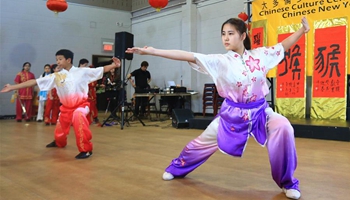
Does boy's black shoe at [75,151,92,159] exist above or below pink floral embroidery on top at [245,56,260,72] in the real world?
below

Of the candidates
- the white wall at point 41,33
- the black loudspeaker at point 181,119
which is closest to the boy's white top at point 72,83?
the black loudspeaker at point 181,119

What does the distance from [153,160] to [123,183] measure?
0.86m

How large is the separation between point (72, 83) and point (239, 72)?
208cm

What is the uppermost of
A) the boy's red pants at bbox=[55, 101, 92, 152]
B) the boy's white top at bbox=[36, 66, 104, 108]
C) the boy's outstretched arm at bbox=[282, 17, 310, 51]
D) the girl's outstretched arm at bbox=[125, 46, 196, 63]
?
the boy's outstretched arm at bbox=[282, 17, 310, 51]

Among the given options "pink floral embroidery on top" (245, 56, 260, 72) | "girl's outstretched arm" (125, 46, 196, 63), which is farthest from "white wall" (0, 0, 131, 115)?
"pink floral embroidery on top" (245, 56, 260, 72)

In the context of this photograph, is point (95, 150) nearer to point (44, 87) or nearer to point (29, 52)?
point (44, 87)

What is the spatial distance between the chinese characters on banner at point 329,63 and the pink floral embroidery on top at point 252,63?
160 inches

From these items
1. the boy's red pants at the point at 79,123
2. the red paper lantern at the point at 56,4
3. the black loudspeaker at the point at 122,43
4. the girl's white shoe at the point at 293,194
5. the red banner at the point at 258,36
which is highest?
the red paper lantern at the point at 56,4

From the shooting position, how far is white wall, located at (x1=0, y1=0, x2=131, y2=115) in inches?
340

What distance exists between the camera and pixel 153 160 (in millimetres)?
3145

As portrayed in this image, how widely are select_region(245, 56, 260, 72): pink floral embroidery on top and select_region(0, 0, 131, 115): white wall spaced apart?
8159 millimetres

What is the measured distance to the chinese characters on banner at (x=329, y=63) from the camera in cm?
548

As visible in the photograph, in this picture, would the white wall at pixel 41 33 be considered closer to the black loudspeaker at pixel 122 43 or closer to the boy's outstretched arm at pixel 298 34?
the black loudspeaker at pixel 122 43

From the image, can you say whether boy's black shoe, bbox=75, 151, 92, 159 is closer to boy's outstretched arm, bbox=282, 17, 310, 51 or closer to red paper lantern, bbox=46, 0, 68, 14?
boy's outstretched arm, bbox=282, 17, 310, 51
